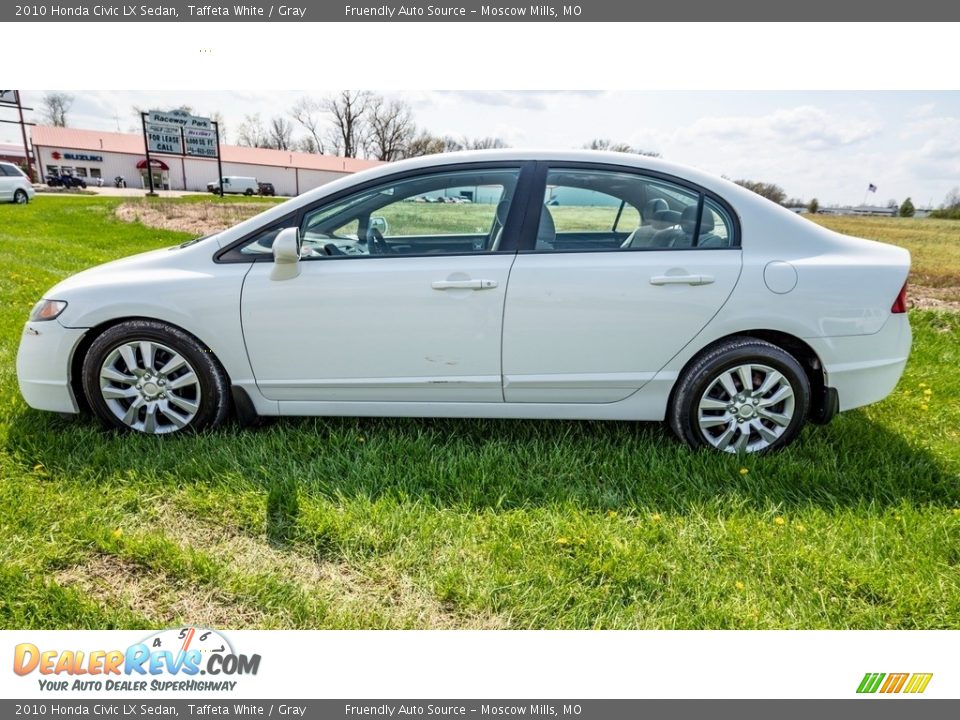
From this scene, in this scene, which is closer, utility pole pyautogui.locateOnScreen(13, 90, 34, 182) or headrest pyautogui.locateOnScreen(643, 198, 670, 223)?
headrest pyautogui.locateOnScreen(643, 198, 670, 223)

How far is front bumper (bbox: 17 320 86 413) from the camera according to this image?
3.14 m

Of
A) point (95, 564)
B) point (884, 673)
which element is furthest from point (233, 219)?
point (884, 673)

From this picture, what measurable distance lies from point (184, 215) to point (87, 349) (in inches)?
671

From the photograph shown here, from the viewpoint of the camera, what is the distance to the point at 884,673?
2004 mm

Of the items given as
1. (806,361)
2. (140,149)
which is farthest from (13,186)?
(140,149)

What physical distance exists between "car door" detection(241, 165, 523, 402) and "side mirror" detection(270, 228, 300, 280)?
33mm

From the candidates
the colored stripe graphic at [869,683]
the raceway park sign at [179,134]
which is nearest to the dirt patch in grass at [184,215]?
the raceway park sign at [179,134]

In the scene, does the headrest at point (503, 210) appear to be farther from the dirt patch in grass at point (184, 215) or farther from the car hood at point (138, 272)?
the dirt patch in grass at point (184, 215)

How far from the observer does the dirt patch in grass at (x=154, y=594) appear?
213 centimetres

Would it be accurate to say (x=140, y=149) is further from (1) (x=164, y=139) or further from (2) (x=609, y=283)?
(2) (x=609, y=283)

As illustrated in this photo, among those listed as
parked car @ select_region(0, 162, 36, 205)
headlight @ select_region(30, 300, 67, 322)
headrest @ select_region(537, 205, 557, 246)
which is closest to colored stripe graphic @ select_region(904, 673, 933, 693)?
headrest @ select_region(537, 205, 557, 246)

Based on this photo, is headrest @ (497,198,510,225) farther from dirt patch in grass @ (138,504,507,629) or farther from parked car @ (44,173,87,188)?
parked car @ (44,173,87,188)

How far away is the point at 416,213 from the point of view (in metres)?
3.23

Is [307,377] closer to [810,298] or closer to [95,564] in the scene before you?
[95,564]
